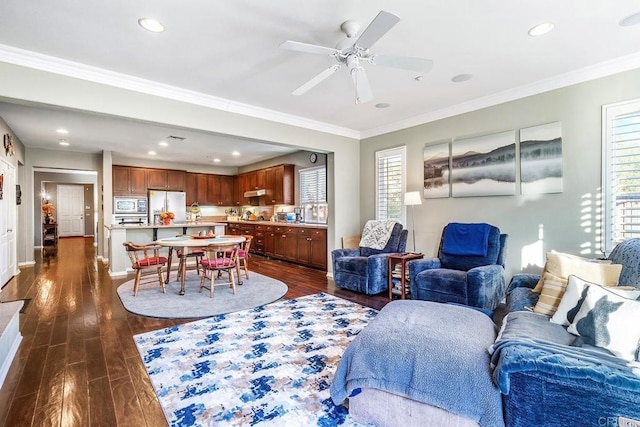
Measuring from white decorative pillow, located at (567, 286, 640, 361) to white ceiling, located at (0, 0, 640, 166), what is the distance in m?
2.09

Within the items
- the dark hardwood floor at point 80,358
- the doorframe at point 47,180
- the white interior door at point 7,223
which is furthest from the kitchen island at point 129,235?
the doorframe at point 47,180

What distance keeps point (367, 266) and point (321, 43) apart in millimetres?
2872

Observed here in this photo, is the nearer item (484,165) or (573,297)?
(573,297)

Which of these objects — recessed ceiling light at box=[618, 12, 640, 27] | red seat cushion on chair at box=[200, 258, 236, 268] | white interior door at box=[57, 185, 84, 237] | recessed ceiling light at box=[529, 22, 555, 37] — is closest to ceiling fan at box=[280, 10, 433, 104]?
recessed ceiling light at box=[529, 22, 555, 37]

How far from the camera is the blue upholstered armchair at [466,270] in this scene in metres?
3.24

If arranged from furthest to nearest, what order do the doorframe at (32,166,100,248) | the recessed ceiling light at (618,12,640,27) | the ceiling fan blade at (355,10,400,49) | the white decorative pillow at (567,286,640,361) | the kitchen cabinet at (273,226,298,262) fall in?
1. the doorframe at (32,166,100,248)
2. the kitchen cabinet at (273,226,298,262)
3. the recessed ceiling light at (618,12,640,27)
4. the ceiling fan blade at (355,10,400,49)
5. the white decorative pillow at (567,286,640,361)

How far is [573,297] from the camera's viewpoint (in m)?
2.02

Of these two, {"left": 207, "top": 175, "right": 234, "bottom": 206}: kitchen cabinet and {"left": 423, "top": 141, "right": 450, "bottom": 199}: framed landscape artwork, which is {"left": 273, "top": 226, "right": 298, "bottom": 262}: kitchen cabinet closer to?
{"left": 423, "top": 141, "right": 450, "bottom": 199}: framed landscape artwork

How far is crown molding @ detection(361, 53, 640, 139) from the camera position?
3.08 meters

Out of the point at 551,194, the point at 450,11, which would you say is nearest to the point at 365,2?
the point at 450,11

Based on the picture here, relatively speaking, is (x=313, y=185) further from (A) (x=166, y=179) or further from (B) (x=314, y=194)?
(A) (x=166, y=179)

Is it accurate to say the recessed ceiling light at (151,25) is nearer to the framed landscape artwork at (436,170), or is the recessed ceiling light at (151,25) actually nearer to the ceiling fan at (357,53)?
the ceiling fan at (357,53)

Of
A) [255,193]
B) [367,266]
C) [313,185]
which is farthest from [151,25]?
[255,193]

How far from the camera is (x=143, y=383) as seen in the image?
221 centimetres
